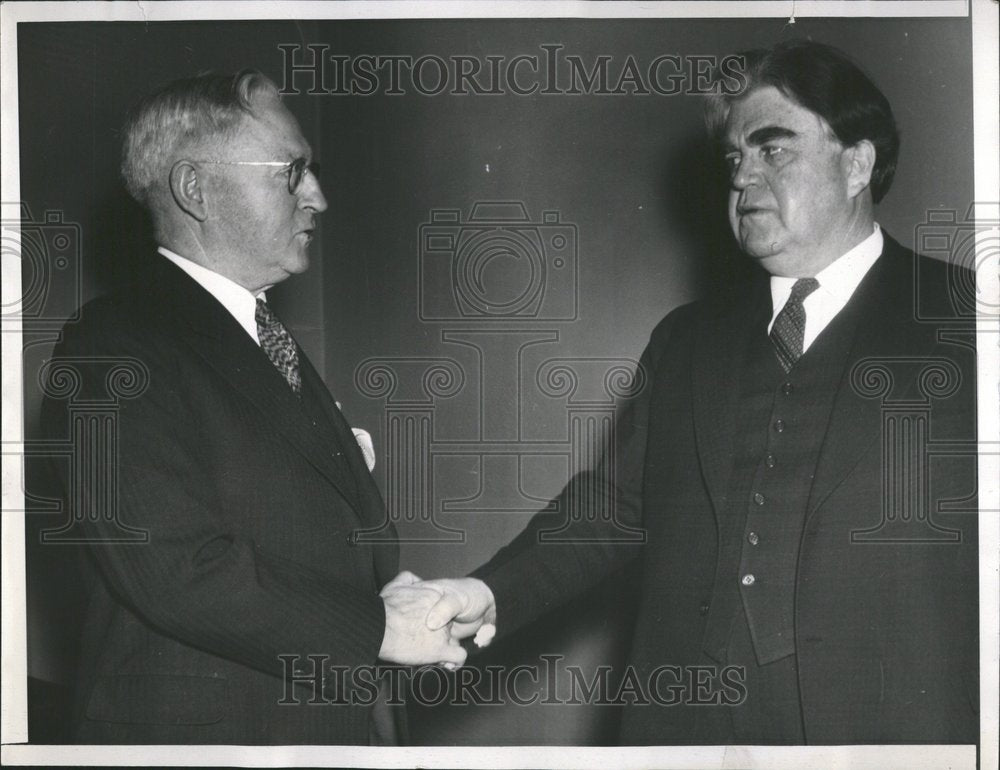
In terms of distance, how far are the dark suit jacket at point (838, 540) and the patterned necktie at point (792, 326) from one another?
42 mm

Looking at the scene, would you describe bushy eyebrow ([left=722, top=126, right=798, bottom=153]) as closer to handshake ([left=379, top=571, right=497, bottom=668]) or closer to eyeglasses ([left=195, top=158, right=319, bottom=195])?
eyeglasses ([left=195, top=158, right=319, bottom=195])

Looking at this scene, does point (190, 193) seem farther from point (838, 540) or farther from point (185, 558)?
point (838, 540)

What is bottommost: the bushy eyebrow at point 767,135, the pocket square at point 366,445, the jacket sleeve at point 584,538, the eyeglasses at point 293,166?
the jacket sleeve at point 584,538

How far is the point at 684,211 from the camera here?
170cm

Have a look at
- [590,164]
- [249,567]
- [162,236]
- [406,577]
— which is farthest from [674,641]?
[162,236]

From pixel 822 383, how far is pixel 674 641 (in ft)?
1.54

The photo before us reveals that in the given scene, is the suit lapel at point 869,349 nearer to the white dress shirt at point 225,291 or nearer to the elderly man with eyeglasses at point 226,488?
the elderly man with eyeglasses at point 226,488

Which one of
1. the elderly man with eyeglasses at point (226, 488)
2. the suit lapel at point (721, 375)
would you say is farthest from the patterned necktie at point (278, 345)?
the suit lapel at point (721, 375)

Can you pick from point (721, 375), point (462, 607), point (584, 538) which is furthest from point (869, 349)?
point (462, 607)

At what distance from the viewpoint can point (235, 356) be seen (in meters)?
1.60

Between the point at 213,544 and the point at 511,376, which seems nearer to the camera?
the point at 213,544

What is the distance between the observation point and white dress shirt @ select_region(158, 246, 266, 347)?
5.34ft

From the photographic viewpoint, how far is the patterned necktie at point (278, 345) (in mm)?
1653

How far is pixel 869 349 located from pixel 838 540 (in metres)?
0.30
